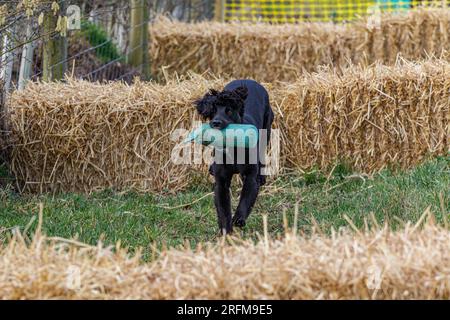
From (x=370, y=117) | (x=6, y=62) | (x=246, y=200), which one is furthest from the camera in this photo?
(x=370, y=117)

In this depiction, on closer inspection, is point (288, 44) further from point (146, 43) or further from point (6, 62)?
point (6, 62)

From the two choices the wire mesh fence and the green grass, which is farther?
the wire mesh fence

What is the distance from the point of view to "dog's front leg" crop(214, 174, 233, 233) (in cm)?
676

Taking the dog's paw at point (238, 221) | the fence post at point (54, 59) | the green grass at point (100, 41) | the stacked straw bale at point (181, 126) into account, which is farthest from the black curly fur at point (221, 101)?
the green grass at point (100, 41)

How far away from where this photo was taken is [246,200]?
22.6ft

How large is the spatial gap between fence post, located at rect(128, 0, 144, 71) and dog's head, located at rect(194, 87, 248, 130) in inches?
250

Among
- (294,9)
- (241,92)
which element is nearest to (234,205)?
(241,92)

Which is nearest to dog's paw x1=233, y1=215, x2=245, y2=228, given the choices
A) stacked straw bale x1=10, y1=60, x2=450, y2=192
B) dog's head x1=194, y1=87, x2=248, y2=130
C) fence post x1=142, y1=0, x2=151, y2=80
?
dog's head x1=194, y1=87, x2=248, y2=130

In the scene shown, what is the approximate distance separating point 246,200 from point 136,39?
22.4 ft

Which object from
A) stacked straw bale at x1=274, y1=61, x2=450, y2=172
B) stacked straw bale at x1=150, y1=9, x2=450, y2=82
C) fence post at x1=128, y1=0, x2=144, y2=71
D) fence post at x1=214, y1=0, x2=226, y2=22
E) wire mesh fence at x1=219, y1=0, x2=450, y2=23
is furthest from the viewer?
wire mesh fence at x1=219, y1=0, x2=450, y2=23

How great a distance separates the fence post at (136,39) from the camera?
42.7 feet

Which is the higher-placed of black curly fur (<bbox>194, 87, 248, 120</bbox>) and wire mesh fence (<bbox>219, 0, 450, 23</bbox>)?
wire mesh fence (<bbox>219, 0, 450, 23</bbox>)

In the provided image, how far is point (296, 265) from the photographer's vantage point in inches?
159

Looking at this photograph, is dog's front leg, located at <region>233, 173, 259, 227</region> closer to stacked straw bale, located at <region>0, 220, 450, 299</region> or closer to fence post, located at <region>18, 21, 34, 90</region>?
stacked straw bale, located at <region>0, 220, 450, 299</region>
